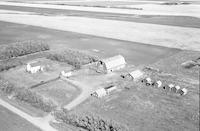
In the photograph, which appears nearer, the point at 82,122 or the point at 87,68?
the point at 82,122

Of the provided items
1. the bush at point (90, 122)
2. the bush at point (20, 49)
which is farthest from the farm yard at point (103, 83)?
the bush at point (20, 49)

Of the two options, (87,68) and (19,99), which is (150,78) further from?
(19,99)

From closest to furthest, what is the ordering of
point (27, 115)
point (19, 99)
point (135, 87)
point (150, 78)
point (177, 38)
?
point (27, 115) → point (19, 99) → point (135, 87) → point (150, 78) → point (177, 38)

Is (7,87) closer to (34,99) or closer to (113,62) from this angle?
(34,99)

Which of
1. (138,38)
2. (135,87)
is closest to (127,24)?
(138,38)

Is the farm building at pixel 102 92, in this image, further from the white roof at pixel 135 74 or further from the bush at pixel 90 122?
the bush at pixel 90 122

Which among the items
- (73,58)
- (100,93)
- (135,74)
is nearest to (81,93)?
(100,93)
